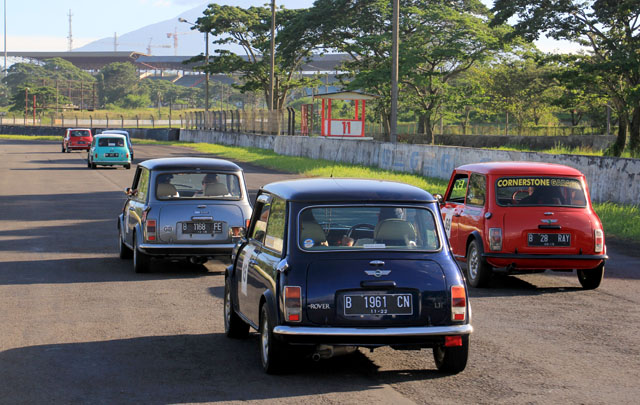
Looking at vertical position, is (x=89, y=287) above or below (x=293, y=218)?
below

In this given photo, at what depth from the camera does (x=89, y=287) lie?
11.6m

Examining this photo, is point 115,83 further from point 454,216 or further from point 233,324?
point 233,324

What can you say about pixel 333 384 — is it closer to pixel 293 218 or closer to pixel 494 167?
pixel 293 218

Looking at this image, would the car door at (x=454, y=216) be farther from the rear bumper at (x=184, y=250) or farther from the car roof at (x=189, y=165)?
the rear bumper at (x=184, y=250)

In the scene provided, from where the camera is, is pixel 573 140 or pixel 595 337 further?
pixel 573 140

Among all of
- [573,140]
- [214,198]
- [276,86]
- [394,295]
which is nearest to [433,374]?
[394,295]

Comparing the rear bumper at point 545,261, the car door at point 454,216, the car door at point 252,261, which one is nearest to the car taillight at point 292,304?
the car door at point 252,261

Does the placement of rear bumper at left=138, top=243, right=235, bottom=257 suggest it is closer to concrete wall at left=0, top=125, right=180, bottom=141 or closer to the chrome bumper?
the chrome bumper

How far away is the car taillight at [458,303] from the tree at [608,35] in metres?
33.3

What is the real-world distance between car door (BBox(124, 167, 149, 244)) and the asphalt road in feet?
1.87

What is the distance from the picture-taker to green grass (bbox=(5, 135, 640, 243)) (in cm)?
1833

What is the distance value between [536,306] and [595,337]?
1.78 meters

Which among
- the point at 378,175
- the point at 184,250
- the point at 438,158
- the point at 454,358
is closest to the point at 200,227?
the point at 184,250

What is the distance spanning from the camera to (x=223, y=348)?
821 cm
